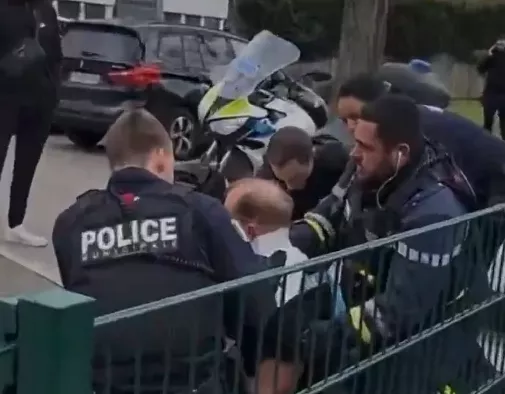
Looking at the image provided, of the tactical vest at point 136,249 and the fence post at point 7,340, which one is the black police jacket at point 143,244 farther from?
the fence post at point 7,340

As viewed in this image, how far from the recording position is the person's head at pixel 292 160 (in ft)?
15.7

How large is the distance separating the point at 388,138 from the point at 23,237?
13.6 ft

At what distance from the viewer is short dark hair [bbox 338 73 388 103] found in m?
4.55

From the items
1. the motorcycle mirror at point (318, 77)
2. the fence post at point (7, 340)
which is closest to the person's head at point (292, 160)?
the fence post at point (7, 340)

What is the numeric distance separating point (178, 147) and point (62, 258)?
9.33 metres

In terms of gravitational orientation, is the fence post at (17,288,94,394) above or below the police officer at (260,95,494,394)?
above

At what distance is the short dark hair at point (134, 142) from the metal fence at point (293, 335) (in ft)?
2.80

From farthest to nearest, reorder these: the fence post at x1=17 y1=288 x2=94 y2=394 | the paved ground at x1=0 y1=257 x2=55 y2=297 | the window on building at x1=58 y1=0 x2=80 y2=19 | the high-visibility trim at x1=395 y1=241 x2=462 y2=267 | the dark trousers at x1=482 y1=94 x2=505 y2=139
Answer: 1. the window on building at x1=58 y1=0 x2=80 y2=19
2. the dark trousers at x1=482 y1=94 x2=505 y2=139
3. the paved ground at x1=0 y1=257 x2=55 y2=297
4. the high-visibility trim at x1=395 y1=241 x2=462 y2=267
5. the fence post at x1=17 y1=288 x2=94 y2=394

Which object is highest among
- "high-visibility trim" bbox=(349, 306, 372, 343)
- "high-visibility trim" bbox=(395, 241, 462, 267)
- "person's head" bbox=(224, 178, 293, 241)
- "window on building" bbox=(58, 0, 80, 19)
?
"high-visibility trim" bbox=(395, 241, 462, 267)

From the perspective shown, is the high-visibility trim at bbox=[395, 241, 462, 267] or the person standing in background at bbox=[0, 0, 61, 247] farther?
the person standing in background at bbox=[0, 0, 61, 247]

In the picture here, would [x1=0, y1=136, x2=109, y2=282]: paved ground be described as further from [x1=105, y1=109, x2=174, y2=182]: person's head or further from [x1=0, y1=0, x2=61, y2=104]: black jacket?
[x1=105, y1=109, x2=174, y2=182]: person's head

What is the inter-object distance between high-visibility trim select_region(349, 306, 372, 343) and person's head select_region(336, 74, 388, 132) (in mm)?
1702

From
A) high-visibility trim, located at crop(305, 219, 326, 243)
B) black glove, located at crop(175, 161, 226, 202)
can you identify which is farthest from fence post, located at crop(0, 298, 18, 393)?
black glove, located at crop(175, 161, 226, 202)

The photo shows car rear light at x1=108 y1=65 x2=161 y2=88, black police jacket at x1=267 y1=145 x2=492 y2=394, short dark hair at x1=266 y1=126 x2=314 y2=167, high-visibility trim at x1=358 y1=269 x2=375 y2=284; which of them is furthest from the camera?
car rear light at x1=108 y1=65 x2=161 y2=88
